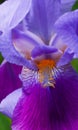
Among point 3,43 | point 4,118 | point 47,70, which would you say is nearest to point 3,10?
point 3,43

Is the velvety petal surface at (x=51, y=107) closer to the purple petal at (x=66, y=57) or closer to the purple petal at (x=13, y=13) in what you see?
the purple petal at (x=66, y=57)

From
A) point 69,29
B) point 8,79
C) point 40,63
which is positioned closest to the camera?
point 69,29

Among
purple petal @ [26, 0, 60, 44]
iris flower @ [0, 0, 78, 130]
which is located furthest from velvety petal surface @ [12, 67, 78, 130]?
purple petal @ [26, 0, 60, 44]

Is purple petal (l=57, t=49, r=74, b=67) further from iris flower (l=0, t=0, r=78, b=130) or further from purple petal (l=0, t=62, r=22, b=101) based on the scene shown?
purple petal (l=0, t=62, r=22, b=101)

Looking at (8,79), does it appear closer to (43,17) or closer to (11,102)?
(11,102)

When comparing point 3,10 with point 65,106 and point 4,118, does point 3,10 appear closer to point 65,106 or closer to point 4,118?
point 65,106

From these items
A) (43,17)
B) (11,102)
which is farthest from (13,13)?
(11,102)
